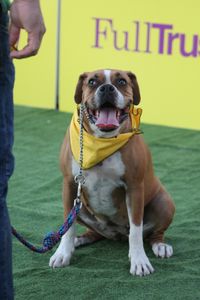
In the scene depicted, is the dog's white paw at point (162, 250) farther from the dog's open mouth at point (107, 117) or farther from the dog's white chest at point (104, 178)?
the dog's open mouth at point (107, 117)

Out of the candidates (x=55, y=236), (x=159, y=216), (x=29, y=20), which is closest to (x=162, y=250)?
(x=159, y=216)

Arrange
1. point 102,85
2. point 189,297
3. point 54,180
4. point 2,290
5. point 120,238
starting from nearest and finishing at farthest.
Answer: point 2,290, point 189,297, point 102,85, point 120,238, point 54,180

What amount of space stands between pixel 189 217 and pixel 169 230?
276 millimetres

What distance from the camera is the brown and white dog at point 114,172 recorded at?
11.5 ft

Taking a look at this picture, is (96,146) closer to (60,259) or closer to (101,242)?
(60,259)

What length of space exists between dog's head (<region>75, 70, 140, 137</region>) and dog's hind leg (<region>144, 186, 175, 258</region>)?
58cm

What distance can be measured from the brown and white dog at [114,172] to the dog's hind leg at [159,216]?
0.11 feet

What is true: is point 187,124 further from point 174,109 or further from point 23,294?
point 23,294

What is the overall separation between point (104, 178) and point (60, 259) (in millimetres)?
537

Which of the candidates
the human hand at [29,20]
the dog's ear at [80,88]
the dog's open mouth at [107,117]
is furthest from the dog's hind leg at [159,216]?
the human hand at [29,20]

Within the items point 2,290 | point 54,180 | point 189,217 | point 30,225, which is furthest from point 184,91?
point 2,290

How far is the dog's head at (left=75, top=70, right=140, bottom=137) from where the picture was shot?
3.46 m

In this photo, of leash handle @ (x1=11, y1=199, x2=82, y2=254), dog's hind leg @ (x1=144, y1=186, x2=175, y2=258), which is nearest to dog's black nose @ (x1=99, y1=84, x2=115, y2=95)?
leash handle @ (x1=11, y1=199, x2=82, y2=254)

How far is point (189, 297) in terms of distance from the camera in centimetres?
327
